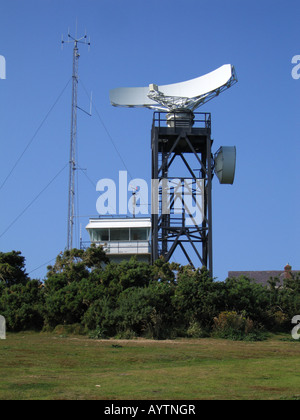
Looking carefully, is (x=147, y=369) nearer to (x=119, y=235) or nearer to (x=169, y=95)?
(x=169, y=95)

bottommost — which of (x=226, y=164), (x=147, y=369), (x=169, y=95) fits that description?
(x=147, y=369)

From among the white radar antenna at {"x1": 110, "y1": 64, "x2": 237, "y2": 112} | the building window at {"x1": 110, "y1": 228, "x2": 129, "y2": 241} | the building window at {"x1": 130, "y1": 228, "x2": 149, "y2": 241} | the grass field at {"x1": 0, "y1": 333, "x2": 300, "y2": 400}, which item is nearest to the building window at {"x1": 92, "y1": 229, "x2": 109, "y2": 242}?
the building window at {"x1": 110, "y1": 228, "x2": 129, "y2": 241}

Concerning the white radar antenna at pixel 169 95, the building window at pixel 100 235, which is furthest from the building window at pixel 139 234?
the white radar antenna at pixel 169 95

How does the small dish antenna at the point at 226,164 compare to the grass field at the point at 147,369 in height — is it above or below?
above

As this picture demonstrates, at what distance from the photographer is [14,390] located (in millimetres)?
12320

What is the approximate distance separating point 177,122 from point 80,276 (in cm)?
1393

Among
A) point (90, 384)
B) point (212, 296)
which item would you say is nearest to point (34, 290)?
point (212, 296)

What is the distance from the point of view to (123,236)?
56.0 meters

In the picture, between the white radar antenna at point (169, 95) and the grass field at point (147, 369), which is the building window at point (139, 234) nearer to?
the white radar antenna at point (169, 95)

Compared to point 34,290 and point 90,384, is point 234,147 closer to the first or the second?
point 34,290

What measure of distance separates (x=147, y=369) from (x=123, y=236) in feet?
128

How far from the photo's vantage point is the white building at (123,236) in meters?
55.2

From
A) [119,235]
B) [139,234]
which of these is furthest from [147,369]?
[119,235]

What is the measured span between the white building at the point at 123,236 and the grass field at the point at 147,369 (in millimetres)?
28468
